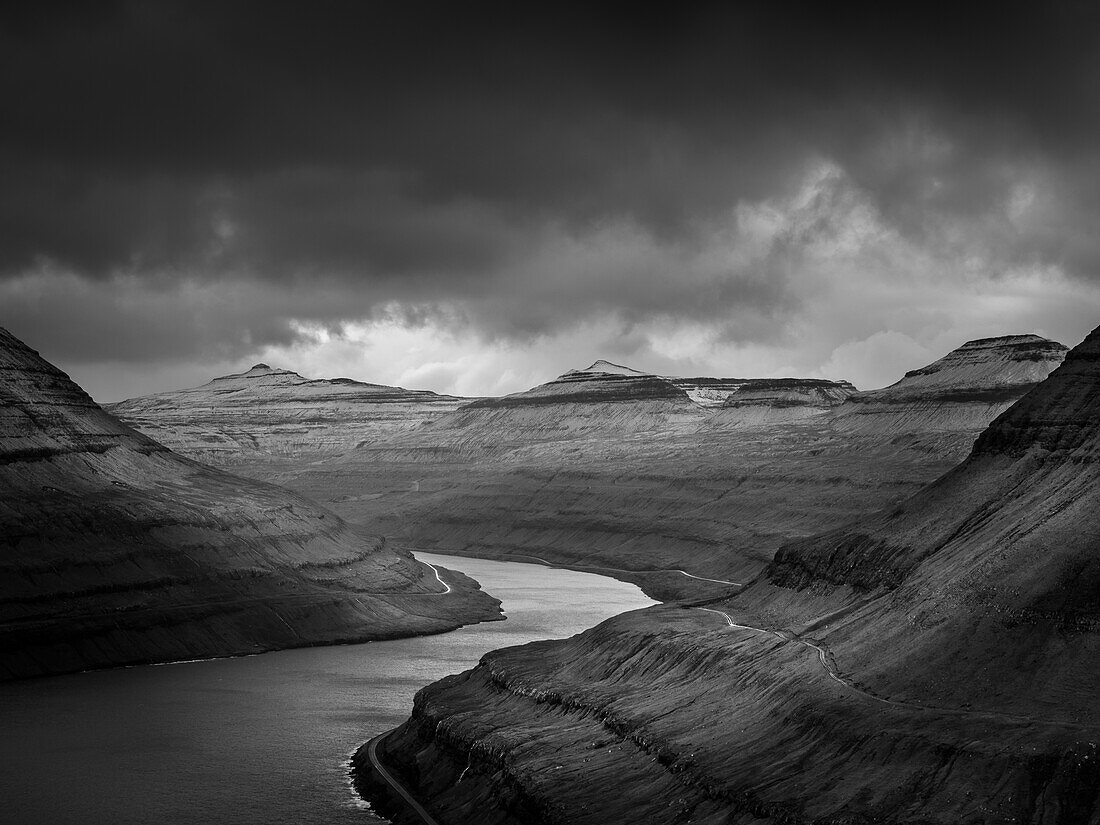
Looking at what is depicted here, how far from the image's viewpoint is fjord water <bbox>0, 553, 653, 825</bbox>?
61.6 meters

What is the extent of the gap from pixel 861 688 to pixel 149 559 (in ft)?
245

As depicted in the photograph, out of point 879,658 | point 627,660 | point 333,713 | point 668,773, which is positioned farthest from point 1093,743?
point 333,713

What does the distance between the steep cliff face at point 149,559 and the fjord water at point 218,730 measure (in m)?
A: 3.99

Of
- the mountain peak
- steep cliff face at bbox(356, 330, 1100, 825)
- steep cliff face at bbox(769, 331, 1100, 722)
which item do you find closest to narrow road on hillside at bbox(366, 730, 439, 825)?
steep cliff face at bbox(356, 330, 1100, 825)

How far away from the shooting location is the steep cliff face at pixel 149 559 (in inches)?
4038

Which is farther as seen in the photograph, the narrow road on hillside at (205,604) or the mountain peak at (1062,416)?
the narrow road on hillside at (205,604)

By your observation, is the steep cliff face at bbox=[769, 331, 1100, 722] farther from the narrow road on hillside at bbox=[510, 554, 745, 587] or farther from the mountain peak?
the narrow road on hillside at bbox=[510, 554, 745, 587]

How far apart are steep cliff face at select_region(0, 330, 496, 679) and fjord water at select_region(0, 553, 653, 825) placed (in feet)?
13.1

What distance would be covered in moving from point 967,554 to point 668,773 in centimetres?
1736

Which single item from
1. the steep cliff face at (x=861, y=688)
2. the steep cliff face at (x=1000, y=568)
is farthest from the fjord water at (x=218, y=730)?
the steep cliff face at (x=1000, y=568)

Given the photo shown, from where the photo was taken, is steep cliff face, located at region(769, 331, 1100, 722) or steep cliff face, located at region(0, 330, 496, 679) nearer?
steep cliff face, located at region(769, 331, 1100, 722)

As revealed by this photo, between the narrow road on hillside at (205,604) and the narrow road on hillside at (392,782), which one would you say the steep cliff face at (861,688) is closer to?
the narrow road on hillside at (392,782)

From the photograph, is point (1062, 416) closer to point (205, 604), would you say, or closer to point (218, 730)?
point (218, 730)

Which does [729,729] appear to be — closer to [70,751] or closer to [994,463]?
[994,463]
